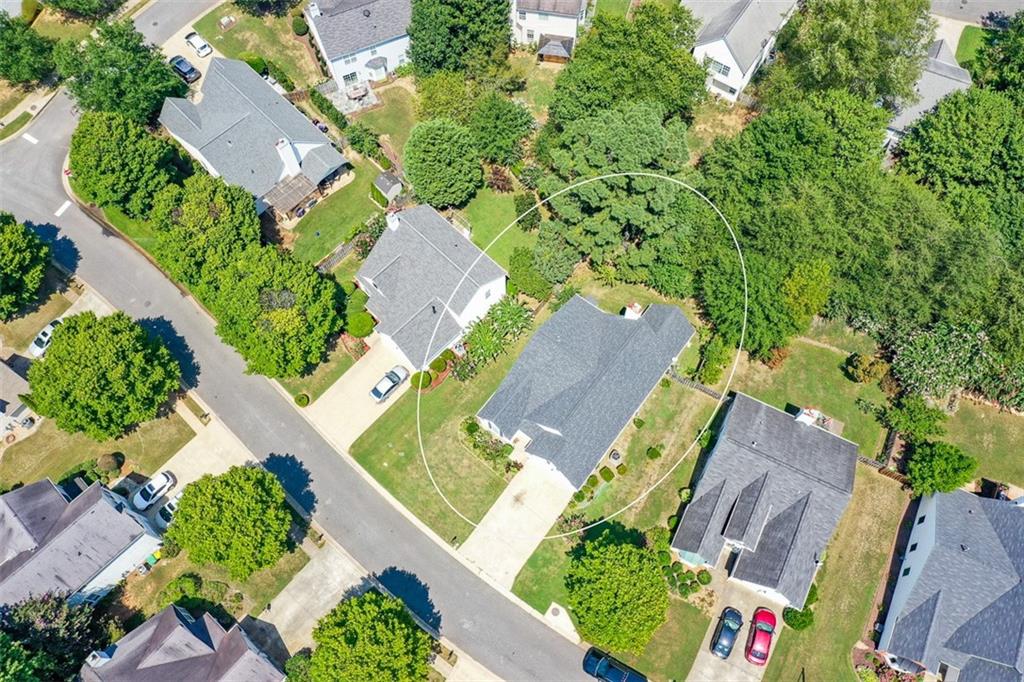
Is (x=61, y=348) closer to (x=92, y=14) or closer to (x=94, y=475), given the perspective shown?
(x=94, y=475)

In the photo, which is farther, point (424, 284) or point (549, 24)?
point (549, 24)

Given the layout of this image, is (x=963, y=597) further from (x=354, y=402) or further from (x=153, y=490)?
(x=153, y=490)

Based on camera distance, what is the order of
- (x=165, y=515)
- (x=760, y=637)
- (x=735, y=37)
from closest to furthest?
(x=760, y=637) → (x=165, y=515) → (x=735, y=37)

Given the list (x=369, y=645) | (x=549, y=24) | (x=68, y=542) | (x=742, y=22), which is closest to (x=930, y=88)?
(x=742, y=22)

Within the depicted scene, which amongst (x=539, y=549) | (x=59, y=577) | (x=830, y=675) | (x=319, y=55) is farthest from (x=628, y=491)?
(x=319, y=55)

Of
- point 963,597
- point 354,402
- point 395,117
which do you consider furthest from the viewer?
point 395,117

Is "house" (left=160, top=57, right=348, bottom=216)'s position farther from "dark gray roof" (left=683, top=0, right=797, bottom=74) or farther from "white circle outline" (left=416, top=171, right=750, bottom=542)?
"dark gray roof" (left=683, top=0, right=797, bottom=74)

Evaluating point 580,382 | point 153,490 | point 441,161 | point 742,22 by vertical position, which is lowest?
point 153,490
